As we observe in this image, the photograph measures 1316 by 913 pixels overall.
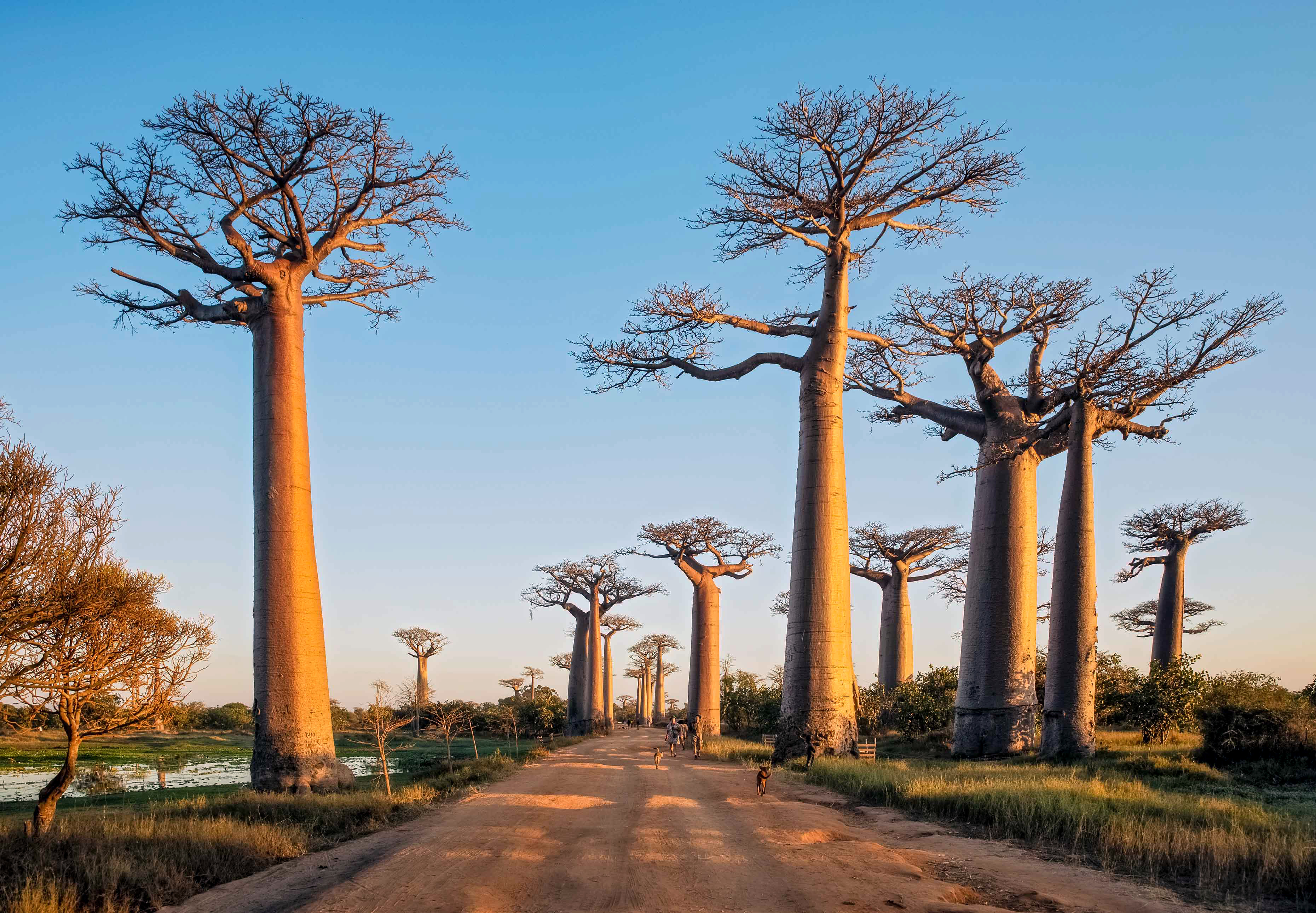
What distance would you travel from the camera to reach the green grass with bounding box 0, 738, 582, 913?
6.29 metres

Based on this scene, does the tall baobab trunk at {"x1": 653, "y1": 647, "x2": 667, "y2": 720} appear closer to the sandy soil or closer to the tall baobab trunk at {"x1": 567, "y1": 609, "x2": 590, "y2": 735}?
the tall baobab trunk at {"x1": 567, "y1": 609, "x2": 590, "y2": 735}

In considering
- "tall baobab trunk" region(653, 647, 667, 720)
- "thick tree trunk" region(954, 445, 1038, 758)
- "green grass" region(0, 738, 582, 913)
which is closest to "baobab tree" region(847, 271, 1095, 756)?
"thick tree trunk" region(954, 445, 1038, 758)

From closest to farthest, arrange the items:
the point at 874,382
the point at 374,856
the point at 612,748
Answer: the point at 374,856, the point at 874,382, the point at 612,748

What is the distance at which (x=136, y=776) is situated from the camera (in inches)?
808

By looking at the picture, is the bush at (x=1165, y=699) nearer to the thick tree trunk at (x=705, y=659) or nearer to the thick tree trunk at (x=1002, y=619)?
the thick tree trunk at (x=1002, y=619)

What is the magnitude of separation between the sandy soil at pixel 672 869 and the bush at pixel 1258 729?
338 inches

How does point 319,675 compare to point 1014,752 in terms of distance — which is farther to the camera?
point 1014,752

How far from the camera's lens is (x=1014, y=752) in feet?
55.4

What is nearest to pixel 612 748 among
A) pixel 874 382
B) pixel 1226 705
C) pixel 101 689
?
pixel 874 382

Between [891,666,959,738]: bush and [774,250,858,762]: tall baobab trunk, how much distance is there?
10311 millimetres

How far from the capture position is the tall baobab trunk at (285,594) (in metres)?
12.9

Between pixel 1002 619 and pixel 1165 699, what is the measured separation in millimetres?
4540

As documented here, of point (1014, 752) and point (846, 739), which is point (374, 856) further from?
point (1014, 752)

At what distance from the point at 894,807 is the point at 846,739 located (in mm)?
5374
